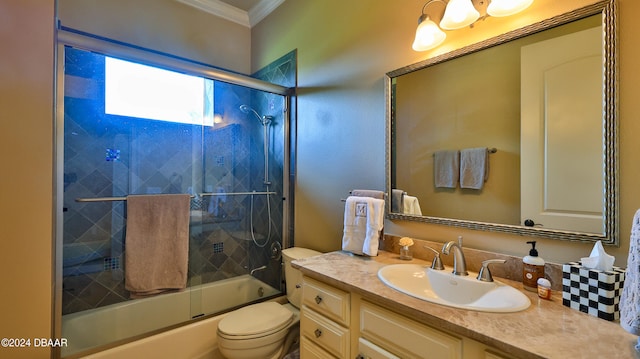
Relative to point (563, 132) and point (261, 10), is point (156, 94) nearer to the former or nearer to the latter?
point (261, 10)

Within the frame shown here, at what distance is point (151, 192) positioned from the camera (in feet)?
6.79

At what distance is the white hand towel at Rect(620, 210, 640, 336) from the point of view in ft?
2.03

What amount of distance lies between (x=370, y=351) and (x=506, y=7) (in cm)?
145

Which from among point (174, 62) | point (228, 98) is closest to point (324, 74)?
point (228, 98)

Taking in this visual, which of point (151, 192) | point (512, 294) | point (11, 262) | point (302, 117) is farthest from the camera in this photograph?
point (302, 117)

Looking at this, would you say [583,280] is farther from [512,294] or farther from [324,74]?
[324,74]

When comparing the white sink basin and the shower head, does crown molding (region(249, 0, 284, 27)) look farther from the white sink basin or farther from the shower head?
the white sink basin

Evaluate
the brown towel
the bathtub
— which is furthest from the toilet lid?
the brown towel

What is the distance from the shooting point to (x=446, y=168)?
1.40 meters

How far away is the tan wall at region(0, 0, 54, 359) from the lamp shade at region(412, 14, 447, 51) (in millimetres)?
1894

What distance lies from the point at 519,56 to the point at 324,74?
1256mm

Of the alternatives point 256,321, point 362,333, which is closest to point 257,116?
point 256,321

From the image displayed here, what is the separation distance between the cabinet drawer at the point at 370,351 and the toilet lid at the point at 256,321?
0.77m

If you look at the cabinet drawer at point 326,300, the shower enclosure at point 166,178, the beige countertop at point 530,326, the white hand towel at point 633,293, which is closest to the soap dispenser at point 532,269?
the beige countertop at point 530,326
